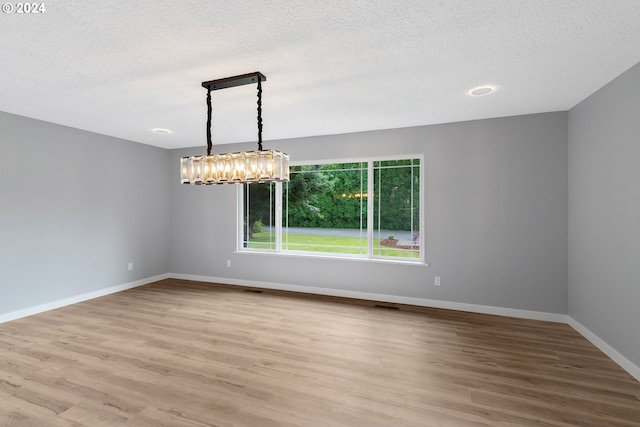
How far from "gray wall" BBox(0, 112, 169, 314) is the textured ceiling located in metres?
0.62

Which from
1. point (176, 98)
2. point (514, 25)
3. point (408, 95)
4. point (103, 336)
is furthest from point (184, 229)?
point (514, 25)

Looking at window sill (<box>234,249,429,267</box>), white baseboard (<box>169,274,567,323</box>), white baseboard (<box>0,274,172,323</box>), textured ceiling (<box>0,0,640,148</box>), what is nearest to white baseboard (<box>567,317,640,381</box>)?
white baseboard (<box>169,274,567,323</box>)

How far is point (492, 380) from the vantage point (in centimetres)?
228

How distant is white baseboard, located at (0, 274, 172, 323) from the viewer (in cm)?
353

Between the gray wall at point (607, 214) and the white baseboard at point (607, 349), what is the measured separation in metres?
0.04

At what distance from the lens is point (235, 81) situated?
8.27ft

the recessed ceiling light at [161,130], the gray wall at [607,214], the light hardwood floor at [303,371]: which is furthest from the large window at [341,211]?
the gray wall at [607,214]

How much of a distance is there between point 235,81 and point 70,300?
13.2 ft

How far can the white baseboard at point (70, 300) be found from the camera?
139 inches

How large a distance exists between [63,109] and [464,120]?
4881 mm

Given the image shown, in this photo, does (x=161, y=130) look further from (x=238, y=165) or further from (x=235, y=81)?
(x=238, y=165)

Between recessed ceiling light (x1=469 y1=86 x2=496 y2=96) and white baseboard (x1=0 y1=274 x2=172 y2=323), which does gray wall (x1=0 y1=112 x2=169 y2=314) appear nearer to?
white baseboard (x1=0 y1=274 x2=172 y2=323)

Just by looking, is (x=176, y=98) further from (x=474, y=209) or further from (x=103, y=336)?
(x=474, y=209)

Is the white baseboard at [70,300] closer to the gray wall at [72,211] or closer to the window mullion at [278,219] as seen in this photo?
the gray wall at [72,211]
